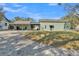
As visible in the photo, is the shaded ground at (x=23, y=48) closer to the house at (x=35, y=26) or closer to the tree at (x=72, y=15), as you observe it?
the house at (x=35, y=26)

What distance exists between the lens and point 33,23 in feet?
6.54

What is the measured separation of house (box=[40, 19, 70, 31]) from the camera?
198cm

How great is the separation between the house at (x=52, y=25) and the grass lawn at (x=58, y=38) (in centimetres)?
4

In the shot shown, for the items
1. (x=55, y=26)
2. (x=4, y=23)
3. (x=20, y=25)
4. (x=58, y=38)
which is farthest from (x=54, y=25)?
(x=4, y=23)

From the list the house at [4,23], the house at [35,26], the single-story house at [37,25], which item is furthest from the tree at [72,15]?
the house at [4,23]

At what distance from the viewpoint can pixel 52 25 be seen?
198cm

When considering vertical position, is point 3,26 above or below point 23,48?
A: above

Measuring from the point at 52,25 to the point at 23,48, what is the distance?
0.34 m

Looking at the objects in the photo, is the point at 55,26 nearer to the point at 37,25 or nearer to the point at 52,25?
the point at 52,25

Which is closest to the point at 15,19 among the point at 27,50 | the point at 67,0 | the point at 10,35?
the point at 10,35

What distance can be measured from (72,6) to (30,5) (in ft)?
1.25

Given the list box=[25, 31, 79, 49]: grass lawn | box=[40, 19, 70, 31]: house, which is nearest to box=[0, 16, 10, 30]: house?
box=[25, 31, 79, 49]: grass lawn

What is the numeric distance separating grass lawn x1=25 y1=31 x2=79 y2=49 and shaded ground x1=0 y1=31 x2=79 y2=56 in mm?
38

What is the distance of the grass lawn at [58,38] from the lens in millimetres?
1980
